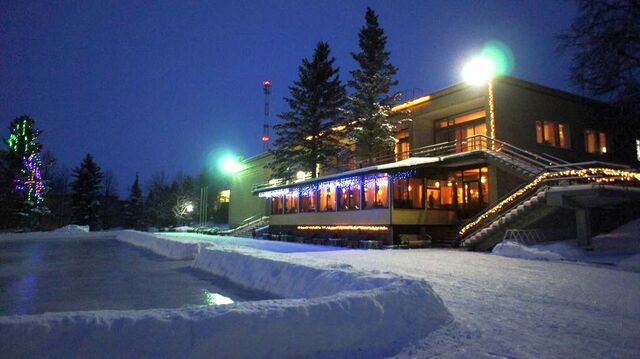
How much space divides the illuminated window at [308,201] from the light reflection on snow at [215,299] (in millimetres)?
A: 21357

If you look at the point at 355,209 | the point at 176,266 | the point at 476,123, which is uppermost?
the point at 476,123

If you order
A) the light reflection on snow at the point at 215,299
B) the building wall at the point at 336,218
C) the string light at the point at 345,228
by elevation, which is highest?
the building wall at the point at 336,218

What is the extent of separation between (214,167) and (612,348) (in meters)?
73.0

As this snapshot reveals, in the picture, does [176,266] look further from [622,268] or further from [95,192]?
[95,192]

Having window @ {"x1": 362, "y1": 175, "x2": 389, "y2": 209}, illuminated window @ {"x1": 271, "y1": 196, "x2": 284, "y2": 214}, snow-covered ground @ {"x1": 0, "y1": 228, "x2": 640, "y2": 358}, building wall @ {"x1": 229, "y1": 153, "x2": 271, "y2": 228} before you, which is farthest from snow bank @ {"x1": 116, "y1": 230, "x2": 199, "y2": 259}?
building wall @ {"x1": 229, "y1": 153, "x2": 271, "y2": 228}

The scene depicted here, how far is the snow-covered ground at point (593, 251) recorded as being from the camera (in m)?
13.9

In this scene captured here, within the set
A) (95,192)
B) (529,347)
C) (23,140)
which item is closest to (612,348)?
(529,347)

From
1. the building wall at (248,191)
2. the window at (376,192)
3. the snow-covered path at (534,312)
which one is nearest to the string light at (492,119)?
the window at (376,192)

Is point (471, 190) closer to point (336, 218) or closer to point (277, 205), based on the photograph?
point (336, 218)

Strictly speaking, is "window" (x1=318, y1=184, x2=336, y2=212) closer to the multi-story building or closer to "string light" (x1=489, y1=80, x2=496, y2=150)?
the multi-story building

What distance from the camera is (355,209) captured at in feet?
83.3

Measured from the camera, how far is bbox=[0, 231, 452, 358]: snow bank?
12.6 feet

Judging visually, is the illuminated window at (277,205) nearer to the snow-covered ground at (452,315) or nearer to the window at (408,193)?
the window at (408,193)

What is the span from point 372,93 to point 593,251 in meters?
16.9
